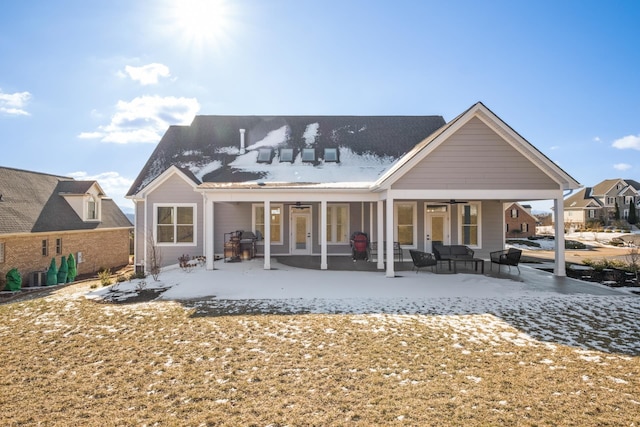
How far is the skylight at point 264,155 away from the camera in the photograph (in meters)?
16.0

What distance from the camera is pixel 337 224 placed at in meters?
15.7

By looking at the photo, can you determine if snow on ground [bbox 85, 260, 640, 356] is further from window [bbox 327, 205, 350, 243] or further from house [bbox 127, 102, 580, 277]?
window [bbox 327, 205, 350, 243]

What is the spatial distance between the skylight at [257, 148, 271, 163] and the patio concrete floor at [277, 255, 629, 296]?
15.8 ft

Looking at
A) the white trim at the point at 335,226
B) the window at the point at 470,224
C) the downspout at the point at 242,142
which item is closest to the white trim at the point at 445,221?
the window at the point at 470,224

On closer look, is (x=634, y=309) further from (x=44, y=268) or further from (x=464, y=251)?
(x=44, y=268)

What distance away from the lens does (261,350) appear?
5.19 metres

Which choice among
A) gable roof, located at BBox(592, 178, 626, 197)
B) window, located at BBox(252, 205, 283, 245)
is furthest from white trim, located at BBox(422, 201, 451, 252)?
gable roof, located at BBox(592, 178, 626, 197)

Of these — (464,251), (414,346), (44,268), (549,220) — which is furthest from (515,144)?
(549,220)

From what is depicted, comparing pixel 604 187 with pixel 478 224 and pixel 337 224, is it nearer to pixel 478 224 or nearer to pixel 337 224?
pixel 478 224

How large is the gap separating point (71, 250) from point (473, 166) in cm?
2195

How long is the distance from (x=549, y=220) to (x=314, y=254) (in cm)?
6176

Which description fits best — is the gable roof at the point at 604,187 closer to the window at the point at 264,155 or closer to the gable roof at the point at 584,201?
the gable roof at the point at 584,201

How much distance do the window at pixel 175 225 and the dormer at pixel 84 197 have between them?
407 inches

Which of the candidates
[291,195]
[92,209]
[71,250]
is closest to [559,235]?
[291,195]
